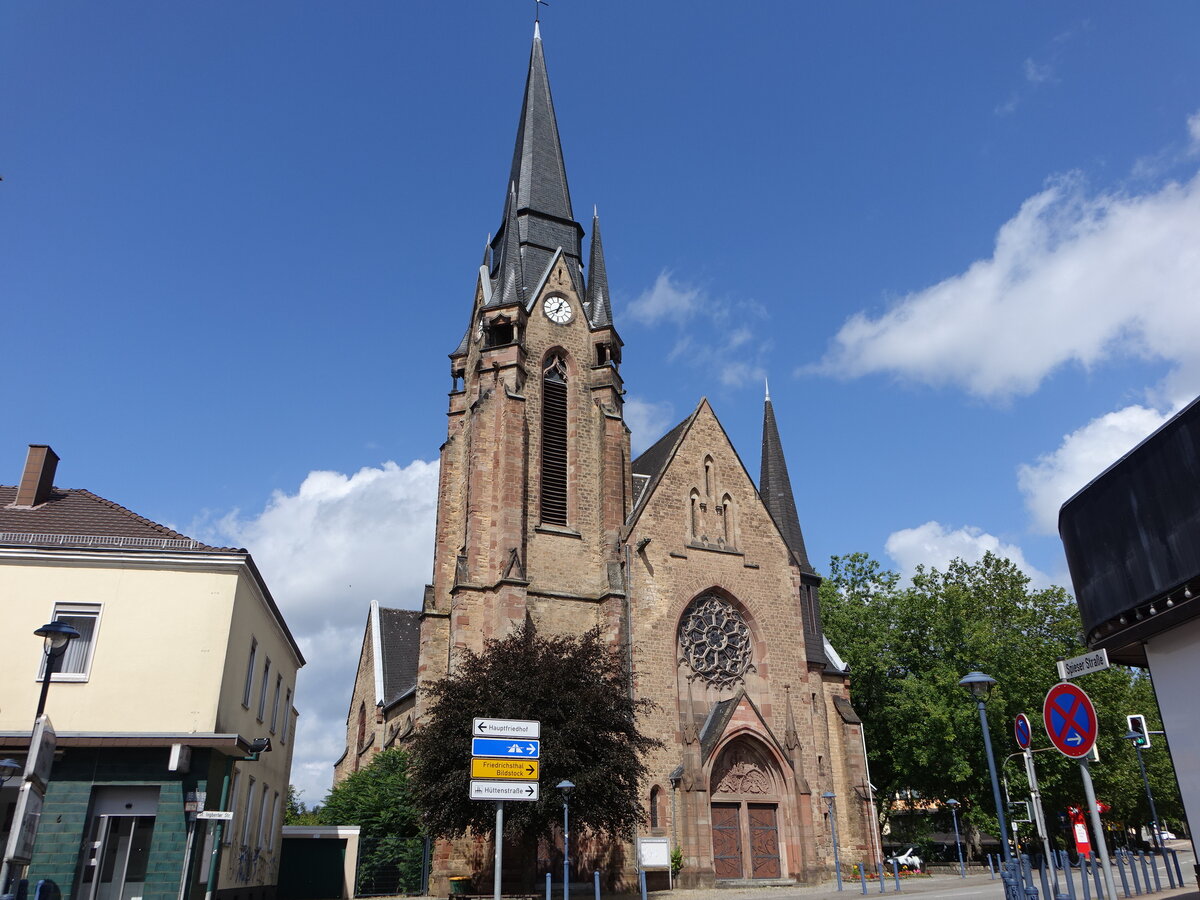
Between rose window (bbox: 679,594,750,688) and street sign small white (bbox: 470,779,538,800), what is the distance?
19671 millimetres

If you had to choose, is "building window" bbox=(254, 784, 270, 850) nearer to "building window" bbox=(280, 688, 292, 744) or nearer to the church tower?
"building window" bbox=(280, 688, 292, 744)

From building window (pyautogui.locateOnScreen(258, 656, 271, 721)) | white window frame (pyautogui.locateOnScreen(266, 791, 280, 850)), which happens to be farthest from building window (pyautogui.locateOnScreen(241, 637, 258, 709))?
white window frame (pyautogui.locateOnScreen(266, 791, 280, 850))

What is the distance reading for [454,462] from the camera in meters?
33.6

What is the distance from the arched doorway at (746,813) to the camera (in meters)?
28.8

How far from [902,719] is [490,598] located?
20459 millimetres

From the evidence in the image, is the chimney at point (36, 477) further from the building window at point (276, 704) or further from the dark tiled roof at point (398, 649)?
the dark tiled roof at point (398, 649)

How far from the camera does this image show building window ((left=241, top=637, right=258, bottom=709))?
58.6ft

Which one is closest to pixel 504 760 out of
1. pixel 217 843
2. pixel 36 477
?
pixel 217 843

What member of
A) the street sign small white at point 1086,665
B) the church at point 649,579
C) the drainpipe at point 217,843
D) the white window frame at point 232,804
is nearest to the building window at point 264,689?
the white window frame at point 232,804

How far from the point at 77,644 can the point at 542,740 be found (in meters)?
9.57

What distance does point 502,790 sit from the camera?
1140cm

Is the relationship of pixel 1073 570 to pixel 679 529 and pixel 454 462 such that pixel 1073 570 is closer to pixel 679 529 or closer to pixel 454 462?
pixel 679 529

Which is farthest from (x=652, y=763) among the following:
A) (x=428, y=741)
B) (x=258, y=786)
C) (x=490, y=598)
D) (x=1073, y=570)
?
(x=1073, y=570)

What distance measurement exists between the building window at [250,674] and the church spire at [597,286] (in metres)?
20.0
